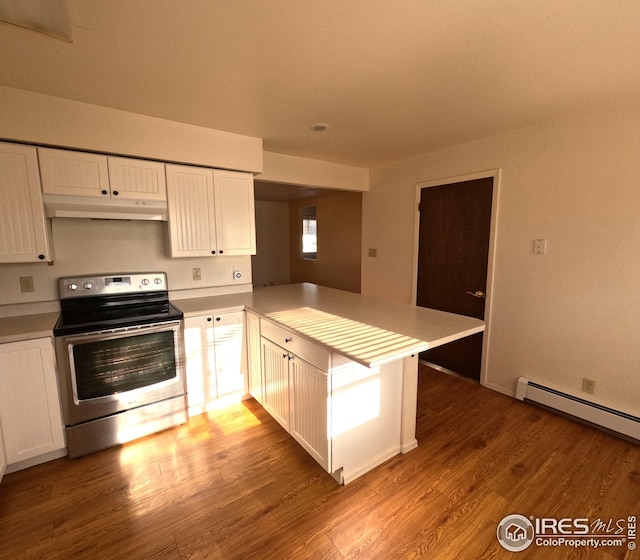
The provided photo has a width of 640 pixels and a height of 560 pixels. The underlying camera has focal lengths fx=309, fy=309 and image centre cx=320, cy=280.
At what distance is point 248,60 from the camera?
63.5 inches

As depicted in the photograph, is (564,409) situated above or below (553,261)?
below

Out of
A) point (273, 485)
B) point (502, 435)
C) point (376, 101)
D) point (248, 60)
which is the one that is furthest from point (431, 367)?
point (248, 60)

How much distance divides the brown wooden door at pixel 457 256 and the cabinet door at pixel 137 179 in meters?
2.59

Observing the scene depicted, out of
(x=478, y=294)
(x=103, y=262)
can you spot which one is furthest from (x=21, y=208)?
(x=478, y=294)

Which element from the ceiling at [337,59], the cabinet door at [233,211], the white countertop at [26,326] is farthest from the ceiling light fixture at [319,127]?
the white countertop at [26,326]

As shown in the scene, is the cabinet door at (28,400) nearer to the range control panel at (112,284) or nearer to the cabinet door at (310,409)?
the range control panel at (112,284)

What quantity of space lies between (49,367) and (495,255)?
3463mm

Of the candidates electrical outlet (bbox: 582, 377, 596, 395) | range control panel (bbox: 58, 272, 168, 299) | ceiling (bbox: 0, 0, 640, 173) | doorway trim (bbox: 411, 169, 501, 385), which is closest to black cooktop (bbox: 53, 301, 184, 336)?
range control panel (bbox: 58, 272, 168, 299)

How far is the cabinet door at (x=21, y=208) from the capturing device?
193cm

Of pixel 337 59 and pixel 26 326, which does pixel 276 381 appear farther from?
pixel 337 59

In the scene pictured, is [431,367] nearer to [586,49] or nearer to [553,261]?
[553,261]

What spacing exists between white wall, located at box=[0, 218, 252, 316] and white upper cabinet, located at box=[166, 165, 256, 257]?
250 millimetres

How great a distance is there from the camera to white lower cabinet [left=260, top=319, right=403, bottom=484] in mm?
1717

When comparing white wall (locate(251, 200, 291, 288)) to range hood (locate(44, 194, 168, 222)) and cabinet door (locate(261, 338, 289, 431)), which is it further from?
cabinet door (locate(261, 338, 289, 431))
